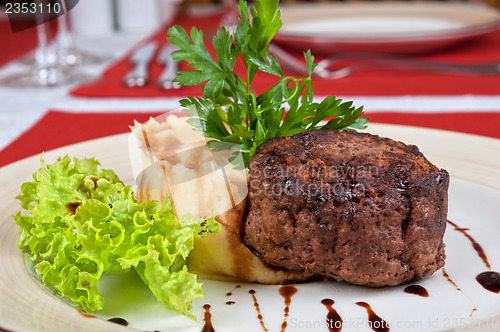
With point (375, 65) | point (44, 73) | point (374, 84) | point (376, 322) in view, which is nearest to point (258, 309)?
point (376, 322)

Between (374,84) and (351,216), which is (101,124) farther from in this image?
(351,216)

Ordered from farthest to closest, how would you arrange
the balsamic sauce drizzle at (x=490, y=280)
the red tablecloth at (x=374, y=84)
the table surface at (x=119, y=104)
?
1. the red tablecloth at (x=374, y=84)
2. the table surface at (x=119, y=104)
3. the balsamic sauce drizzle at (x=490, y=280)

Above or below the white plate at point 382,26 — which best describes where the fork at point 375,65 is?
below

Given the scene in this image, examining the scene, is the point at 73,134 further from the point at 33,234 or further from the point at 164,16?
the point at 164,16

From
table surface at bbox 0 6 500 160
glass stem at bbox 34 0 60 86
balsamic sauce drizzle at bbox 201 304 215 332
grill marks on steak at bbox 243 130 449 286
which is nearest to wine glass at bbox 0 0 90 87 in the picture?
glass stem at bbox 34 0 60 86

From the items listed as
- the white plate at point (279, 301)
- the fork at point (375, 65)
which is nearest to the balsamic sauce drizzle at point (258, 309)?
the white plate at point (279, 301)

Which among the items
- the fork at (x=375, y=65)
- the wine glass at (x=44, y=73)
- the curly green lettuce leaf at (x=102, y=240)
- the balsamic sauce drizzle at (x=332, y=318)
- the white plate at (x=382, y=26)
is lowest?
the wine glass at (x=44, y=73)

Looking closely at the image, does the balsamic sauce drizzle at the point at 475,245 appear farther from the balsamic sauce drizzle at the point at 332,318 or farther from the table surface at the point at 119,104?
the table surface at the point at 119,104

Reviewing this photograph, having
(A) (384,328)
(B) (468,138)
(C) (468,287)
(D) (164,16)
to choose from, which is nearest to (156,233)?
(A) (384,328)
